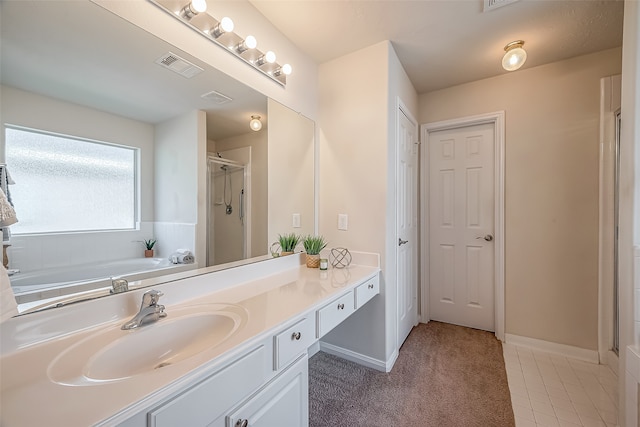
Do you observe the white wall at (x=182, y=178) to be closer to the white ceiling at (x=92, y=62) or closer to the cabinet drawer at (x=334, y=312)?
the white ceiling at (x=92, y=62)

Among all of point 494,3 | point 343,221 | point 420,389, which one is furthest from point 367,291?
point 494,3

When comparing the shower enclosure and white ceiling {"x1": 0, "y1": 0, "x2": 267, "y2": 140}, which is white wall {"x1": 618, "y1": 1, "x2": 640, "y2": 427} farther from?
white ceiling {"x1": 0, "y1": 0, "x2": 267, "y2": 140}

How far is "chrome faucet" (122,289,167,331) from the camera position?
0.90 metres

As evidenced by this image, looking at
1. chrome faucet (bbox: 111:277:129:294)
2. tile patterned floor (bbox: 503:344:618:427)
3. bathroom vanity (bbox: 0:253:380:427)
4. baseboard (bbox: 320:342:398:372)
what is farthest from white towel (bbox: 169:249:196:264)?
tile patterned floor (bbox: 503:344:618:427)

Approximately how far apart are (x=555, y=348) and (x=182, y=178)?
9.85 ft

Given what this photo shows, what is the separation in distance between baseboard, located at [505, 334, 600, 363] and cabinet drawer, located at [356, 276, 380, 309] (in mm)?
1465

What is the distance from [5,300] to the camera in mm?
687

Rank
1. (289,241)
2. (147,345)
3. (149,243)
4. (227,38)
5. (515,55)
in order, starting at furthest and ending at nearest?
(289,241) → (515,55) → (227,38) → (149,243) → (147,345)

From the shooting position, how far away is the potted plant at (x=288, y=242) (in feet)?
6.02

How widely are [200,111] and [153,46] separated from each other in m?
0.31

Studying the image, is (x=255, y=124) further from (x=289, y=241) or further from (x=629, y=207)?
(x=629, y=207)

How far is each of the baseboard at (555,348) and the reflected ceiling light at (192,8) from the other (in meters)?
3.18

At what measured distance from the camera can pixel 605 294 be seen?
1.92 m

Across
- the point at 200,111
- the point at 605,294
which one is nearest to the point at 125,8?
the point at 200,111
